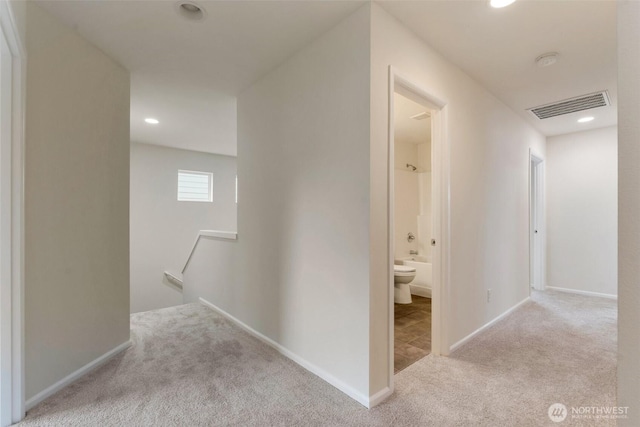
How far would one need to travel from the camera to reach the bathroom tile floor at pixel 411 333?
90.4 inches

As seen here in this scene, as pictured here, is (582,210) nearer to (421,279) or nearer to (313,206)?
(421,279)

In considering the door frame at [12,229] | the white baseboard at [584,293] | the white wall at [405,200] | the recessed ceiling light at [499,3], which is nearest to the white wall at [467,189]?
the recessed ceiling light at [499,3]

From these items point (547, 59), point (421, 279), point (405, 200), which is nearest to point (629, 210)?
point (547, 59)

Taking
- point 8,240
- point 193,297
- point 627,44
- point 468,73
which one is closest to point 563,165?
point 468,73

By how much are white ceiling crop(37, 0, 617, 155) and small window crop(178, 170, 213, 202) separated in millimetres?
2584

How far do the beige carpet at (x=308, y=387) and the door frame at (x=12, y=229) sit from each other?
0.68ft

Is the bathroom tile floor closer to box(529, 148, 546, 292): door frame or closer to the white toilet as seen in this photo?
the white toilet

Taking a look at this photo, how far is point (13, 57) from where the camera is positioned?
1.57 meters

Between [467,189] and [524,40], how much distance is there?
1.14 m

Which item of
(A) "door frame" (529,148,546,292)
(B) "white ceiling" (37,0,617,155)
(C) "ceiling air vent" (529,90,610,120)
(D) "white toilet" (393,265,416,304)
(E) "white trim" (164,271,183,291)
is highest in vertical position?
(B) "white ceiling" (37,0,617,155)

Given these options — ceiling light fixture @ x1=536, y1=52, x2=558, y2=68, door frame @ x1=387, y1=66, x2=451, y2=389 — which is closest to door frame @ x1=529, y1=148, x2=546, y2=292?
ceiling light fixture @ x1=536, y1=52, x2=558, y2=68

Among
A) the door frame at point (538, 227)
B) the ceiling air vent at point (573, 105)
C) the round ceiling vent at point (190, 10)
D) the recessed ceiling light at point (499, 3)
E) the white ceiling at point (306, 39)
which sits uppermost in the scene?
the round ceiling vent at point (190, 10)

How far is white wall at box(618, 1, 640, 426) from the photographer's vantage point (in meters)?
0.62

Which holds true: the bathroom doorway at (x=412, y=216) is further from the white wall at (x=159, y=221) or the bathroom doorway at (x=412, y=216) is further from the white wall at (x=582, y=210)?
the white wall at (x=159, y=221)
